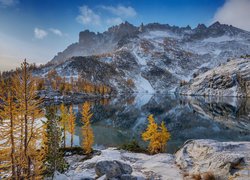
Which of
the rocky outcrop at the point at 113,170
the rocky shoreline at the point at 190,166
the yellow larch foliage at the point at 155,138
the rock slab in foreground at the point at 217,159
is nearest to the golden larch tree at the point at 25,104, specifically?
the rocky shoreline at the point at 190,166

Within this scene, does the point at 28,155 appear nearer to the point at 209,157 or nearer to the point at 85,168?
the point at 85,168

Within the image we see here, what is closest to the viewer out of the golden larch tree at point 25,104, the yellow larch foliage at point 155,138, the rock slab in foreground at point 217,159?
the golden larch tree at point 25,104

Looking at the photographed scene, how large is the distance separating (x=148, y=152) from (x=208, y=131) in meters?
35.7

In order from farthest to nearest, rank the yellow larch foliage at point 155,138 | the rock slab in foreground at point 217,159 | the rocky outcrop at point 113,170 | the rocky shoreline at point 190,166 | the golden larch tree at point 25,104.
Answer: the yellow larch foliage at point 155,138 → the rocky outcrop at point 113,170 → the rocky shoreline at point 190,166 → the rock slab in foreground at point 217,159 → the golden larch tree at point 25,104

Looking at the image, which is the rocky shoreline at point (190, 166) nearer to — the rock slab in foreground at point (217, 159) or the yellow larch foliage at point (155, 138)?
the rock slab in foreground at point (217, 159)

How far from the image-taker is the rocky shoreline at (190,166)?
2125 centimetres

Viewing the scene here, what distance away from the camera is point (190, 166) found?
28.8m

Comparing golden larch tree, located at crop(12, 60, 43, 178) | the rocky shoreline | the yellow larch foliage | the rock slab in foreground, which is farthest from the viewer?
the yellow larch foliage

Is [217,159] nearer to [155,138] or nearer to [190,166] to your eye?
[190,166]

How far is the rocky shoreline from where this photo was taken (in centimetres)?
2125

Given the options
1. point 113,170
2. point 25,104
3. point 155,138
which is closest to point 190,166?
point 113,170

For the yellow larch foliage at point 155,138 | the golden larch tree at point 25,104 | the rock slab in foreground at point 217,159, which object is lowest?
the yellow larch foliage at point 155,138

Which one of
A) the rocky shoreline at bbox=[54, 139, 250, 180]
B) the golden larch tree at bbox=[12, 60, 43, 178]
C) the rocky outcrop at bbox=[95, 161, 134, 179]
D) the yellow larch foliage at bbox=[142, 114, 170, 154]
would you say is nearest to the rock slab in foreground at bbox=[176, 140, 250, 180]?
the rocky shoreline at bbox=[54, 139, 250, 180]

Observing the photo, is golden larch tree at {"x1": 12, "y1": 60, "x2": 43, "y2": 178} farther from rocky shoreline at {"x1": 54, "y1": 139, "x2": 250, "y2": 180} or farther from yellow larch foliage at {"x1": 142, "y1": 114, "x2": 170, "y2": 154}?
yellow larch foliage at {"x1": 142, "y1": 114, "x2": 170, "y2": 154}
